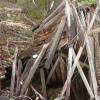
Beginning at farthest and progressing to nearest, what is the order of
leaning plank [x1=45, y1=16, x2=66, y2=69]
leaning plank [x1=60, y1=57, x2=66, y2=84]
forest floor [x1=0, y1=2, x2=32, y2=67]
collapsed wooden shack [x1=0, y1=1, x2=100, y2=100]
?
forest floor [x1=0, y1=2, x2=32, y2=67], leaning plank [x1=60, y1=57, x2=66, y2=84], leaning plank [x1=45, y1=16, x2=66, y2=69], collapsed wooden shack [x1=0, y1=1, x2=100, y2=100]

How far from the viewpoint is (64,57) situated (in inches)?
297

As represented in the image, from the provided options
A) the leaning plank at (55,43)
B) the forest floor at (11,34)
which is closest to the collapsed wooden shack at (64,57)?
the leaning plank at (55,43)

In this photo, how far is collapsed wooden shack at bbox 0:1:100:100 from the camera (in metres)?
6.93

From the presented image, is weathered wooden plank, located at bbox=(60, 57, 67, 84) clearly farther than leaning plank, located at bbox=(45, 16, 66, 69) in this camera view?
Yes

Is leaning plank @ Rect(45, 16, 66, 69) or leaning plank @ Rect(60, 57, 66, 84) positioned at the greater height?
leaning plank @ Rect(45, 16, 66, 69)

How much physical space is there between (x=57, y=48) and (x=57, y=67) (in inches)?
18.7

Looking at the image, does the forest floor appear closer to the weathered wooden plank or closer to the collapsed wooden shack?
the collapsed wooden shack

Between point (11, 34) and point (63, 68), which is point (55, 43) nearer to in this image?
point (63, 68)

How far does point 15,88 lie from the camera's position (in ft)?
26.1

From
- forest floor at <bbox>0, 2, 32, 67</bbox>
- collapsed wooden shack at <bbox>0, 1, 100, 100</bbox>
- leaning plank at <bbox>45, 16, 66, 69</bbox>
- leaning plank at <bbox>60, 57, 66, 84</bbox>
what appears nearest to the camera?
collapsed wooden shack at <bbox>0, 1, 100, 100</bbox>

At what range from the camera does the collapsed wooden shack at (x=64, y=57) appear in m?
6.93

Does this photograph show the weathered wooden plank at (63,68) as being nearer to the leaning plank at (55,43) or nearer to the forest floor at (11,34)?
the leaning plank at (55,43)

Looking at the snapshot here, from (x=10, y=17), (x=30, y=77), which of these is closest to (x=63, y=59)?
(x=30, y=77)

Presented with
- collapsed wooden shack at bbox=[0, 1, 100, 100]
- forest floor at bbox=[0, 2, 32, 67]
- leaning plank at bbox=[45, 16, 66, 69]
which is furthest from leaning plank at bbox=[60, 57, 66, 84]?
forest floor at bbox=[0, 2, 32, 67]
